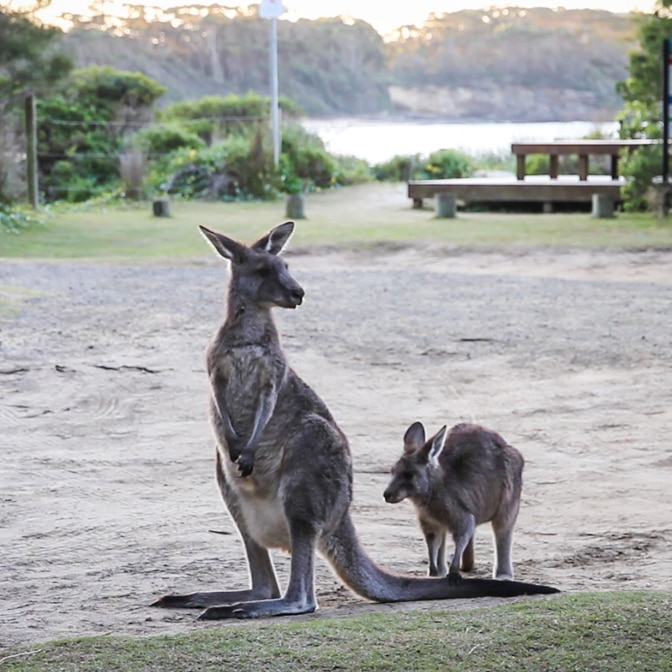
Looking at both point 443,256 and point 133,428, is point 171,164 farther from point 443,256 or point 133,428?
point 133,428

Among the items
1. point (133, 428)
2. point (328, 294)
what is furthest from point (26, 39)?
point (133, 428)

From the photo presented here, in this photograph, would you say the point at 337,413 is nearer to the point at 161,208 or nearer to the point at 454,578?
the point at 454,578

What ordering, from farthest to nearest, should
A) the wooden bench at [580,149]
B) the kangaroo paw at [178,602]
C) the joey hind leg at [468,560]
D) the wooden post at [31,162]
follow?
1. the wooden bench at [580,149]
2. the wooden post at [31,162]
3. the joey hind leg at [468,560]
4. the kangaroo paw at [178,602]

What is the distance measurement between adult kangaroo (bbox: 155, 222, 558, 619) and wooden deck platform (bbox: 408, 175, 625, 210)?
1742cm

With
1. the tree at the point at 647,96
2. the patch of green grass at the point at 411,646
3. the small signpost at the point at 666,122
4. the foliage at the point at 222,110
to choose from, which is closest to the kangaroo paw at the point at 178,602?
the patch of green grass at the point at 411,646

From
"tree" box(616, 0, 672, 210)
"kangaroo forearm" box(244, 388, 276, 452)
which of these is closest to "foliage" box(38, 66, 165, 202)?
"tree" box(616, 0, 672, 210)

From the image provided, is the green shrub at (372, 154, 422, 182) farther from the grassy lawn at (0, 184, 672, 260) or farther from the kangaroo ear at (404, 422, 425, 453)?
the kangaroo ear at (404, 422, 425, 453)

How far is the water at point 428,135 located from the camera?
34000 mm

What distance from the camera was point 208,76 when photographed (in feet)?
204

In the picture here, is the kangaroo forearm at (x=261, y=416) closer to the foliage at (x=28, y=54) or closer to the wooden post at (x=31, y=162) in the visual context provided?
the wooden post at (x=31, y=162)

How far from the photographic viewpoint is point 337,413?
827 cm

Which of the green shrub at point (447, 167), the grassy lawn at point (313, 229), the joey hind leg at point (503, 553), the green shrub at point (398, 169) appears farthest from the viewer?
the green shrub at point (398, 169)

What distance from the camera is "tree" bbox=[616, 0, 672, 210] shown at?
20750 mm

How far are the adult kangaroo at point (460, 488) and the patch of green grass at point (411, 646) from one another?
3.59ft
